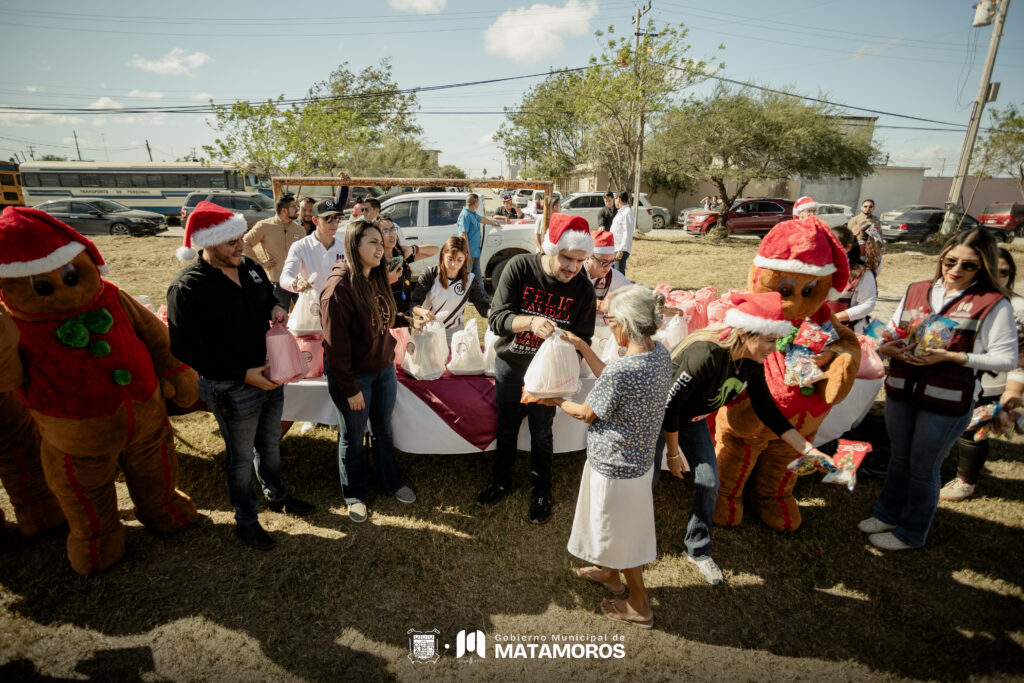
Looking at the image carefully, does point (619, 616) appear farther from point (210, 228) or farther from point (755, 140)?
point (755, 140)

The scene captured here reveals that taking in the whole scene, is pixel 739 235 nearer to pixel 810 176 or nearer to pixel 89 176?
pixel 810 176

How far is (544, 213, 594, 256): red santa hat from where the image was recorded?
2.78m

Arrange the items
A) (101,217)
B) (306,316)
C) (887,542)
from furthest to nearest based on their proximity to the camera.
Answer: (101,217) < (306,316) < (887,542)

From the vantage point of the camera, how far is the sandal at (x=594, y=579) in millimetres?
2723

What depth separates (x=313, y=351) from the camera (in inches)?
139

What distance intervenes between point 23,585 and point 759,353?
14.0ft

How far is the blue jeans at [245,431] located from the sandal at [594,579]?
2083mm

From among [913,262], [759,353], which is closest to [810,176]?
[913,262]

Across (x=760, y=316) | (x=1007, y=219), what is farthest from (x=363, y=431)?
(x=1007, y=219)

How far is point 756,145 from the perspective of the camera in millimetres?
20656

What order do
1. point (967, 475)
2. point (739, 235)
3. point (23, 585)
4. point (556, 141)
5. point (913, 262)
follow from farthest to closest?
1. point (556, 141)
2. point (739, 235)
3. point (913, 262)
4. point (967, 475)
5. point (23, 585)

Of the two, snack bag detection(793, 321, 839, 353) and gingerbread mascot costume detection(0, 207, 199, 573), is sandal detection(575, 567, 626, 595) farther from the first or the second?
gingerbread mascot costume detection(0, 207, 199, 573)

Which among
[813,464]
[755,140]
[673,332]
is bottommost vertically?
[813,464]

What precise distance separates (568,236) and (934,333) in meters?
2.13
